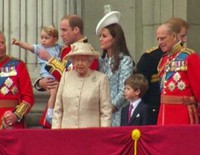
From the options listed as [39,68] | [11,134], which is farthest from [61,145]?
[39,68]

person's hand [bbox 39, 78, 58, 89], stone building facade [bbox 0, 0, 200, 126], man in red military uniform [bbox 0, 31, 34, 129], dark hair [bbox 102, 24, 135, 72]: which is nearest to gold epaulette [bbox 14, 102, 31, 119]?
man in red military uniform [bbox 0, 31, 34, 129]

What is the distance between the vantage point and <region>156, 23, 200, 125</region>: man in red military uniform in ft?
40.2

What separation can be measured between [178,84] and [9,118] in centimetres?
180

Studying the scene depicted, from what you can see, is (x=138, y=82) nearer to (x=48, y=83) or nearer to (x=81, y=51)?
(x=81, y=51)

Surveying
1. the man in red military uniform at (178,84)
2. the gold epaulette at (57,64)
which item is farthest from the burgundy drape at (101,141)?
the gold epaulette at (57,64)

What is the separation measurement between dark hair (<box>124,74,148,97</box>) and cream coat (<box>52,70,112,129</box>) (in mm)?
317

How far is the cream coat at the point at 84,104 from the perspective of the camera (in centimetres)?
1222

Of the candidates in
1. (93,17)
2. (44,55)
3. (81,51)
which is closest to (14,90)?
(44,55)

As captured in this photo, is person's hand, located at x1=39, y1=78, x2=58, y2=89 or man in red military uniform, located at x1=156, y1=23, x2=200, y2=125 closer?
man in red military uniform, located at x1=156, y1=23, x2=200, y2=125

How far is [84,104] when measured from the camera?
481 inches

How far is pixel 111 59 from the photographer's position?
12859mm

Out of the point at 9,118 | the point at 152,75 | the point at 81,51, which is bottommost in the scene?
the point at 9,118

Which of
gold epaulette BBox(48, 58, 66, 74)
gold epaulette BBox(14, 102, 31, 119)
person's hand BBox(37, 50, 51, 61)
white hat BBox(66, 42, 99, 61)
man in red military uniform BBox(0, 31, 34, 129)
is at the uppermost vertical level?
white hat BBox(66, 42, 99, 61)

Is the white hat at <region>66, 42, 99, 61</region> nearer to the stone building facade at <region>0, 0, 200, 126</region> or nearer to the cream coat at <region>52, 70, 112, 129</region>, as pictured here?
the cream coat at <region>52, 70, 112, 129</region>
